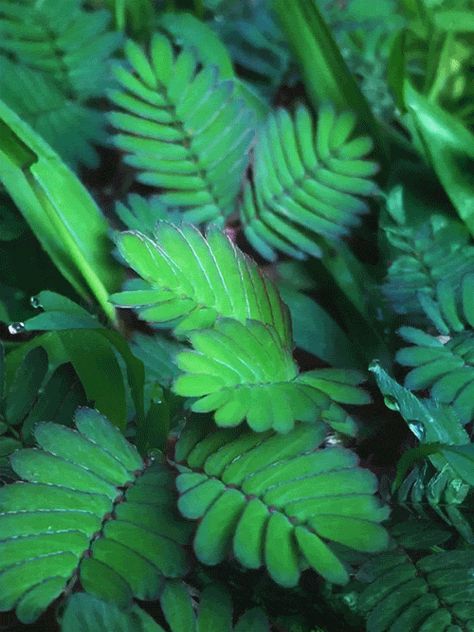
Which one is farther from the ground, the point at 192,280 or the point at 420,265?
the point at 192,280

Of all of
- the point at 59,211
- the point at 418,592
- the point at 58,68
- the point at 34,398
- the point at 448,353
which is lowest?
the point at 418,592

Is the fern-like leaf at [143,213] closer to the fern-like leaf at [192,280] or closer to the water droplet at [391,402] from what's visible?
the fern-like leaf at [192,280]

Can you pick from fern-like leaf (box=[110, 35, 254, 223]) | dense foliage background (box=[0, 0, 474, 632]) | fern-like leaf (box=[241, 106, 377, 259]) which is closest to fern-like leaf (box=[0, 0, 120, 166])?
dense foliage background (box=[0, 0, 474, 632])

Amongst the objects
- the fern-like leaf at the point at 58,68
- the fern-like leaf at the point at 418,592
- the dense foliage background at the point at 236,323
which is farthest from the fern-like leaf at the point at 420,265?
the fern-like leaf at the point at 58,68

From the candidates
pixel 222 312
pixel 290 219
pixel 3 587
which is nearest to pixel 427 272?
pixel 290 219

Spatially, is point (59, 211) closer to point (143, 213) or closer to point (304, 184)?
point (143, 213)

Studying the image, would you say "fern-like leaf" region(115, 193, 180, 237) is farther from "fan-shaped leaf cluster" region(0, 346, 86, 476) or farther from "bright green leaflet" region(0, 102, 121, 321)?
"fan-shaped leaf cluster" region(0, 346, 86, 476)

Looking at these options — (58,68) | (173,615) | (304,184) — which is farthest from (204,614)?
(58,68)
